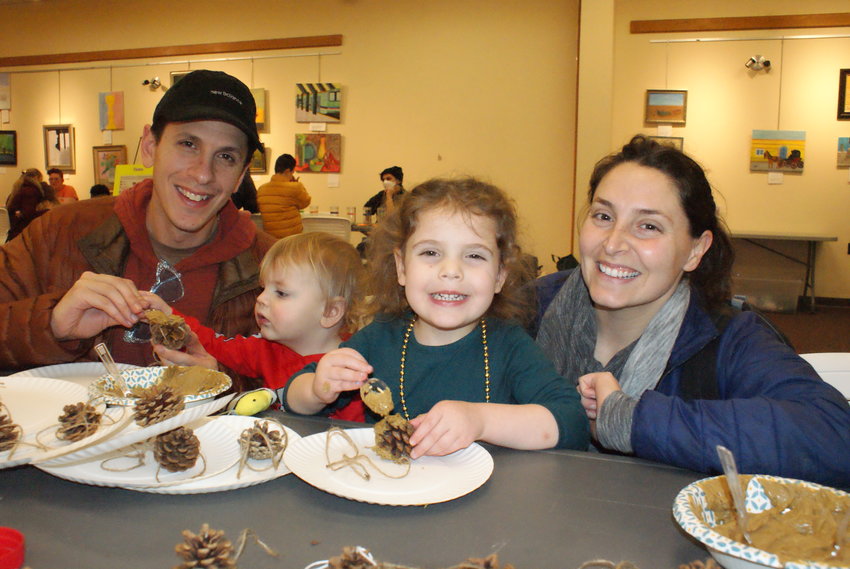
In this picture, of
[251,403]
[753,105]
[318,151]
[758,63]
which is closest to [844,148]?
[753,105]

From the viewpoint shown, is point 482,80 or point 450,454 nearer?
point 450,454

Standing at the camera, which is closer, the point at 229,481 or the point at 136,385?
the point at 229,481

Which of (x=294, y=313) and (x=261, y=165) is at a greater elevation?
(x=261, y=165)

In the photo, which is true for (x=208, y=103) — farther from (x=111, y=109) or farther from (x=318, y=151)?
(x=111, y=109)

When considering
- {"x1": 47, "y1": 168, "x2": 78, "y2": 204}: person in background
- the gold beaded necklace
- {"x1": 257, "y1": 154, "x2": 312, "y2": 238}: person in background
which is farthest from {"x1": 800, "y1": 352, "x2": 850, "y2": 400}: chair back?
{"x1": 47, "y1": 168, "x2": 78, "y2": 204}: person in background

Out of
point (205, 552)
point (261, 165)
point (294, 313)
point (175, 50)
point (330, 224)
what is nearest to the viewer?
point (205, 552)

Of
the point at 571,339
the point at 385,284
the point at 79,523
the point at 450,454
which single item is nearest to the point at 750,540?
the point at 450,454

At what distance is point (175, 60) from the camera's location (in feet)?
33.1

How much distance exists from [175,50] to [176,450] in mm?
10342

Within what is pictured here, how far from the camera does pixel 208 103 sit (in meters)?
2.18

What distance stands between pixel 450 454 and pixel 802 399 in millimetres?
710

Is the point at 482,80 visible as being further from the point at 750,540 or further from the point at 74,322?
the point at 750,540

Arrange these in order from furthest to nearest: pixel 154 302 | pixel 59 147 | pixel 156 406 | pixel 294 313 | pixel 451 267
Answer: pixel 59 147 → pixel 294 313 → pixel 154 302 → pixel 451 267 → pixel 156 406

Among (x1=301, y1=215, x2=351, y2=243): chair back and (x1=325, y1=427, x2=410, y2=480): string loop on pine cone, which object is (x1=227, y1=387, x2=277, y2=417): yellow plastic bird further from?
(x1=301, y1=215, x2=351, y2=243): chair back
